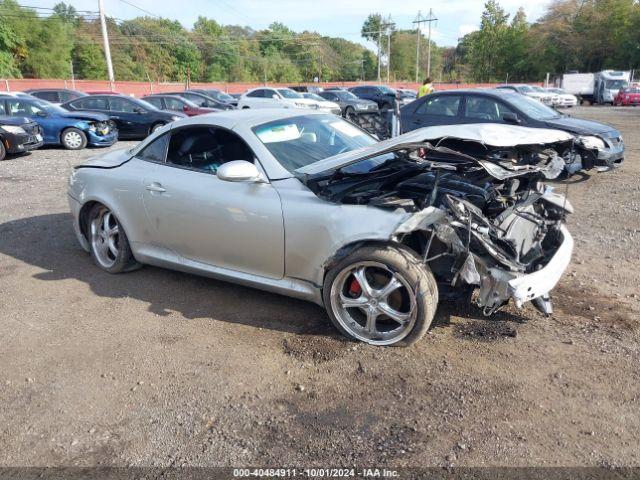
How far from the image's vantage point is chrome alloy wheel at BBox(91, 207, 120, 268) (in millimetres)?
5035

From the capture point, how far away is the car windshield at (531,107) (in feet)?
30.5

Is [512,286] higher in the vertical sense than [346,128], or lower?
lower

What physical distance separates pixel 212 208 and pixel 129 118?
43.6 ft

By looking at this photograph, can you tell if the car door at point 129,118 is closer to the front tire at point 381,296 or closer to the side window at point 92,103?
the side window at point 92,103

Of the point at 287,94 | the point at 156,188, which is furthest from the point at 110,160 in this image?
the point at 287,94

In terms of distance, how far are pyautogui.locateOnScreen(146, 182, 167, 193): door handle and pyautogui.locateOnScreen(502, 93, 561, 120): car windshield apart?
7.23 m

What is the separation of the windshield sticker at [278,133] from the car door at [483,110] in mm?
6035

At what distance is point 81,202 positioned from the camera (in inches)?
202

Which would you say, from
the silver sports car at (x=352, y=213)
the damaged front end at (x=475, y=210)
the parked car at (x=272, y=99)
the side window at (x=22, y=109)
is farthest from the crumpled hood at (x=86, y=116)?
the damaged front end at (x=475, y=210)

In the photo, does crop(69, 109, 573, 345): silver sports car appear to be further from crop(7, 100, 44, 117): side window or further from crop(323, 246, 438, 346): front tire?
crop(7, 100, 44, 117): side window

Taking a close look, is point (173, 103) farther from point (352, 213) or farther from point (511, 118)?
point (352, 213)

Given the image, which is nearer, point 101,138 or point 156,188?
point 156,188

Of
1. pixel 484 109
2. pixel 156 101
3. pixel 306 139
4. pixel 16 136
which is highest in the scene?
pixel 306 139

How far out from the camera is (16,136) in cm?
1224
